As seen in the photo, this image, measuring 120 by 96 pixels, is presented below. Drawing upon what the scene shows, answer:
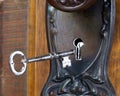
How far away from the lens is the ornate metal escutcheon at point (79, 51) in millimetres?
726

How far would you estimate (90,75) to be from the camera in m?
0.74

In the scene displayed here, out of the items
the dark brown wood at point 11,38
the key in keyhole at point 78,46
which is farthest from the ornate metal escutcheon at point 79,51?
the dark brown wood at point 11,38

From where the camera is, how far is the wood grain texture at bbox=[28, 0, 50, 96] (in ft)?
2.73

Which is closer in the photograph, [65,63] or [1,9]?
[65,63]

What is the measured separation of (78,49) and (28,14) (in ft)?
0.60

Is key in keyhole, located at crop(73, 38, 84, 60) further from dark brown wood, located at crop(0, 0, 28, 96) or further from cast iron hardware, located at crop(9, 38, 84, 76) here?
dark brown wood, located at crop(0, 0, 28, 96)

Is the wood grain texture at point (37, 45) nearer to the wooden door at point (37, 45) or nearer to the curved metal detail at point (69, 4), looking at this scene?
the wooden door at point (37, 45)

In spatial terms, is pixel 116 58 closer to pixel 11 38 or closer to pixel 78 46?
pixel 78 46

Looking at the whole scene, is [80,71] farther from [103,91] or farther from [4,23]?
[4,23]

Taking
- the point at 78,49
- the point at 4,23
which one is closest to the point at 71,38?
the point at 78,49

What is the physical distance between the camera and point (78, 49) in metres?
0.74

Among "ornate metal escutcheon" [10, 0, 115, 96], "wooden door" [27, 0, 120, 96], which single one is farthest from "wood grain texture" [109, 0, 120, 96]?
"wooden door" [27, 0, 120, 96]

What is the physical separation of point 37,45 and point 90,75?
166mm

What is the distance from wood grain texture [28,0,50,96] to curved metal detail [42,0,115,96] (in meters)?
0.07
